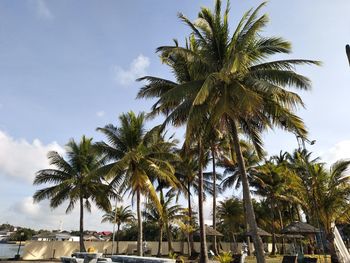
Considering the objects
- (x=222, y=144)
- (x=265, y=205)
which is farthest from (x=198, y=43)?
(x=265, y=205)

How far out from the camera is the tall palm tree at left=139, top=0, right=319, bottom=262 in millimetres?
11250

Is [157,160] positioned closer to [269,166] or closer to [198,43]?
[198,43]

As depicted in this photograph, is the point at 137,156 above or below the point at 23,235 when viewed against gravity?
above

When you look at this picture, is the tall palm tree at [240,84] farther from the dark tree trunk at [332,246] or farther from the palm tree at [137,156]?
the dark tree trunk at [332,246]

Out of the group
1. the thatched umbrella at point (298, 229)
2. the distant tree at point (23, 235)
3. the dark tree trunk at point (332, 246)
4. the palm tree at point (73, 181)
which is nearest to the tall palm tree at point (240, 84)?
the thatched umbrella at point (298, 229)

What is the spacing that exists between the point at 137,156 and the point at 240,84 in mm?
8937

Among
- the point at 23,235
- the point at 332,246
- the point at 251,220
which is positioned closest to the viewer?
the point at 251,220

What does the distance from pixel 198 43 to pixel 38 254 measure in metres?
23.1

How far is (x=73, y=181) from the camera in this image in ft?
81.8

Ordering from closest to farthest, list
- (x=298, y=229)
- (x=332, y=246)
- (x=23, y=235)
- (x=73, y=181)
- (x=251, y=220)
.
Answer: (x=251, y=220) → (x=298, y=229) → (x=332, y=246) → (x=73, y=181) → (x=23, y=235)

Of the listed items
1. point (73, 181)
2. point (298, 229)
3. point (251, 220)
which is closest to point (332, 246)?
point (298, 229)

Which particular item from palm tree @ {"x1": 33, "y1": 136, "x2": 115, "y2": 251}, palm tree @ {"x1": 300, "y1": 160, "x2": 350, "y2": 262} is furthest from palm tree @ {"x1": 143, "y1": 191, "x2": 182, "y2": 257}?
palm tree @ {"x1": 300, "y1": 160, "x2": 350, "y2": 262}

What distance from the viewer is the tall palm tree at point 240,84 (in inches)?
443

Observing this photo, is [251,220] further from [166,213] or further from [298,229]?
[166,213]
